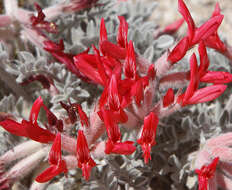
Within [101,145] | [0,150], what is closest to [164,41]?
[101,145]

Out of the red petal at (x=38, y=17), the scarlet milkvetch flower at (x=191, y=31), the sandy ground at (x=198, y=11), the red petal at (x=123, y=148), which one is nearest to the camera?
the red petal at (x=123, y=148)

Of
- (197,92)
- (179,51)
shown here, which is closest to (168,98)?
(197,92)

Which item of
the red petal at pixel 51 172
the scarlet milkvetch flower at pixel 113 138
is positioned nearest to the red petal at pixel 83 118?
the scarlet milkvetch flower at pixel 113 138

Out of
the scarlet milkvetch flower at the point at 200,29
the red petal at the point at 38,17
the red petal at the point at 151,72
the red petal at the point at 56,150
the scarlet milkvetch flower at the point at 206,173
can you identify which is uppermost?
the red petal at the point at 38,17

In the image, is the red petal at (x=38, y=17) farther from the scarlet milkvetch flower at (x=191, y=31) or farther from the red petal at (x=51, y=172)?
the red petal at (x=51, y=172)

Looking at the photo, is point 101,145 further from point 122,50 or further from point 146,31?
point 146,31

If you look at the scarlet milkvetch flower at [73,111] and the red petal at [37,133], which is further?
the scarlet milkvetch flower at [73,111]

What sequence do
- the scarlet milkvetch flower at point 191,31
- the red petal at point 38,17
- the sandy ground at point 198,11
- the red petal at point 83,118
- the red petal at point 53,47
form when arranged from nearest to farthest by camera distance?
the red petal at point 83,118, the scarlet milkvetch flower at point 191,31, the red petal at point 38,17, the red petal at point 53,47, the sandy ground at point 198,11
